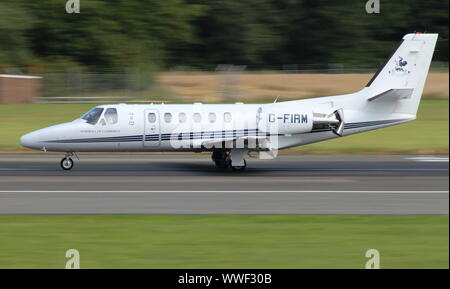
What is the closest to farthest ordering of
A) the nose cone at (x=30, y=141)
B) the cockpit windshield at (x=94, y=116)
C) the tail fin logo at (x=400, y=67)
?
the nose cone at (x=30, y=141), the cockpit windshield at (x=94, y=116), the tail fin logo at (x=400, y=67)

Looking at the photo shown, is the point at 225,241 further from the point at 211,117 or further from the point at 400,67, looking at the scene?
the point at 400,67

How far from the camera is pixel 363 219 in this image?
48.8 ft

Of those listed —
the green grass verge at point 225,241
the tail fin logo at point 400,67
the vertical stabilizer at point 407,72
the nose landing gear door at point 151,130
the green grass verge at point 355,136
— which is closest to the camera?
the green grass verge at point 225,241

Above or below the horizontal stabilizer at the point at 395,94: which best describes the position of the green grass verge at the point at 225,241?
below

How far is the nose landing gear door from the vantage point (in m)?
22.7

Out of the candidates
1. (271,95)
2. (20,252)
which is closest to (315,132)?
(20,252)

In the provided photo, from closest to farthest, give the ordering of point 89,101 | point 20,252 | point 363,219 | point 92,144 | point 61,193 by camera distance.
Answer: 1. point 20,252
2. point 363,219
3. point 61,193
4. point 92,144
5. point 89,101

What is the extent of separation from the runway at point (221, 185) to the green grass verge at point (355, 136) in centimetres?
238

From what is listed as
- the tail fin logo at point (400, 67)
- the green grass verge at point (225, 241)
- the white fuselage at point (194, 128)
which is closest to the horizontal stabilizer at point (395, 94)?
the white fuselage at point (194, 128)

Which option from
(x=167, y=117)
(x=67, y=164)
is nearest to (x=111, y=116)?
(x=167, y=117)

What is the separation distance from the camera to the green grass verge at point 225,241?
11.1 metres

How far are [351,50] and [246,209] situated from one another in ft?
176

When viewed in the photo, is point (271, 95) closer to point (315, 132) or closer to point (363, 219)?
point (315, 132)

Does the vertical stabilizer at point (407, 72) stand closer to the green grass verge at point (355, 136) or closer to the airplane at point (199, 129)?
the airplane at point (199, 129)
